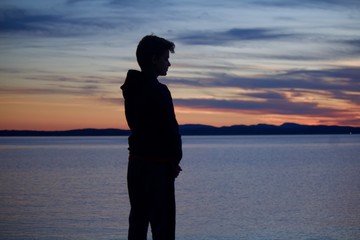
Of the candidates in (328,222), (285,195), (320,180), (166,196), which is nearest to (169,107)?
(166,196)

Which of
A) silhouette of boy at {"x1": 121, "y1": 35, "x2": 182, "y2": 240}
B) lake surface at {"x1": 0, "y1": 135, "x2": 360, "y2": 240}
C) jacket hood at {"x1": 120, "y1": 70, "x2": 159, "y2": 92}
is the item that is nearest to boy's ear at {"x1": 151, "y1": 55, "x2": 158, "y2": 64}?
silhouette of boy at {"x1": 121, "y1": 35, "x2": 182, "y2": 240}

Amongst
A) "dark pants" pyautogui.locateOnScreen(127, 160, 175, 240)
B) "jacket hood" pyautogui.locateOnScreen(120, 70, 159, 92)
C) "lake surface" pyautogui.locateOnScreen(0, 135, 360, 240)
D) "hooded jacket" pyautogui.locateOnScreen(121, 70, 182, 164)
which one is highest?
"jacket hood" pyautogui.locateOnScreen(120, 70, 159, 92)

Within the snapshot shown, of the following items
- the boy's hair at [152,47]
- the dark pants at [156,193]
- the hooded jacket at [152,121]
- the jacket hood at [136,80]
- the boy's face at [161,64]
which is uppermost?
the boy's hair at [152,47]

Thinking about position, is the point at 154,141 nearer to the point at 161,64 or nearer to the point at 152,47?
the point at 161,64

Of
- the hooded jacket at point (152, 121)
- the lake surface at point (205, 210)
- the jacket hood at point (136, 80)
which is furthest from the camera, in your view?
the lake surface at point (205, 210)

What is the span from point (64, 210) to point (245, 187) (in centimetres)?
1475

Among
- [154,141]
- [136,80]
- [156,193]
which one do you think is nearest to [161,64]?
[136,80]

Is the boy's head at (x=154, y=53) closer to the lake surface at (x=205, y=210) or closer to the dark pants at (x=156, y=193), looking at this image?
the dark pants at (x=156, y=193)

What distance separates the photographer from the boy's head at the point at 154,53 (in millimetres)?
4746

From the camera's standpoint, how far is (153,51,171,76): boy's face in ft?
15.7

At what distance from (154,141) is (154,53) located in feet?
2.08

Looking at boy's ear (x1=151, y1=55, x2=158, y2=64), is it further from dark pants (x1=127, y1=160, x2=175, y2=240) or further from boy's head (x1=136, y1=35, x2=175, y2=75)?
dark pants (x1=127, y1=160, x2=175, y2=240)

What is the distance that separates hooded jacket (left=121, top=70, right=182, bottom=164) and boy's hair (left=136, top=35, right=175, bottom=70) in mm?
141

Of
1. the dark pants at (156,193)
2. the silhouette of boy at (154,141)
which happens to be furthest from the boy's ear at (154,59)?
the dark pants at (156,193)
